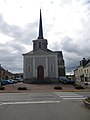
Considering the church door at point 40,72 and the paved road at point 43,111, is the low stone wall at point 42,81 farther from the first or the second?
the paved road at point 43,111

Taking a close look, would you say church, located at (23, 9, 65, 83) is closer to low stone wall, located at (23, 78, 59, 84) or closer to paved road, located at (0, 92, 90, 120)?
low stone wall, located at (23, 78, 59, 84)

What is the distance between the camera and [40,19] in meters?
62.8

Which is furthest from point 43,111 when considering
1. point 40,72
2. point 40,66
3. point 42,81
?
point 40,66

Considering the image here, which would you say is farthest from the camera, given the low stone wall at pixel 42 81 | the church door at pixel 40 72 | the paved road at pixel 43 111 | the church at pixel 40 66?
the church door at pixel 40 72

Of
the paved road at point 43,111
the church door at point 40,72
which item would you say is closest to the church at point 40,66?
the church door at point 40,72

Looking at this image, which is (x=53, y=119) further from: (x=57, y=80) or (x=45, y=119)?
(x=57, y=80)

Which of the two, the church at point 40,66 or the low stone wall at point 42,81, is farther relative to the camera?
the church at point 40,66

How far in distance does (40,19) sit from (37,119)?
55433 millimetres

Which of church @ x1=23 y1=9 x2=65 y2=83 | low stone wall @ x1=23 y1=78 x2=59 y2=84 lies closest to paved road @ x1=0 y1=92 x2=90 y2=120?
low stone wall @ x1=23 y1=78 x2=59 y2=84

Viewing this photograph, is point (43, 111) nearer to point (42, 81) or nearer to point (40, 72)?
point (42, 81)

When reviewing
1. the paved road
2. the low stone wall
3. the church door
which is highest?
the church door

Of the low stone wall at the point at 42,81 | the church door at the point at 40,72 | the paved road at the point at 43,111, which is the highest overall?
the church door at the point at 40,72

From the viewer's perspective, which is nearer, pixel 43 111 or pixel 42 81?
pixel 43 111

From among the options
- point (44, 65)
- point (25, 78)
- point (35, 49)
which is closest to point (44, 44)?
point (35, 49)
